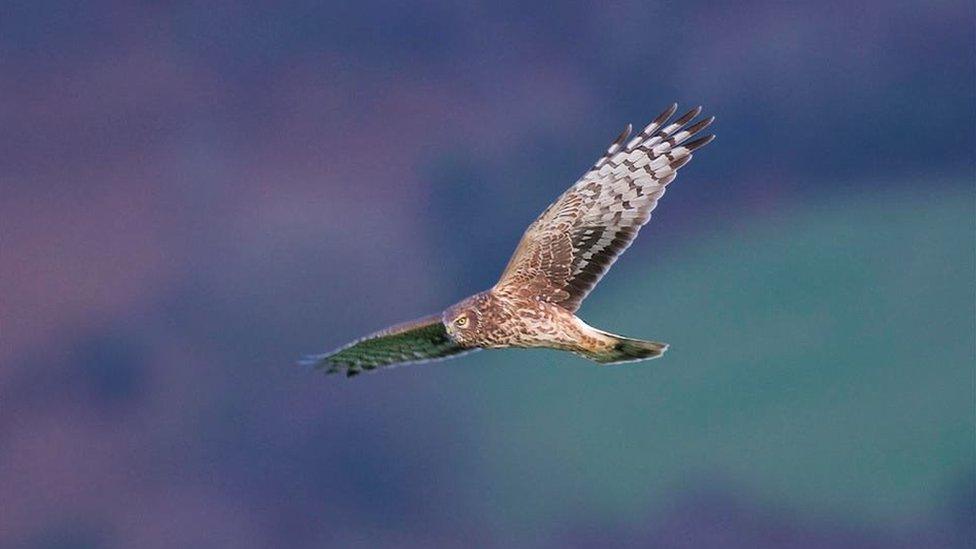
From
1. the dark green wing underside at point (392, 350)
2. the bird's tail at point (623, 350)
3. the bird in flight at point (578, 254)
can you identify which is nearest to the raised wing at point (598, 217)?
the bird in flight at point (578, 254)

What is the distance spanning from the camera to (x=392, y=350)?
1942 cm

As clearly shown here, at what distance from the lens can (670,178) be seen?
59.0ft

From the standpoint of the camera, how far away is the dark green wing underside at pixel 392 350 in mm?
18731

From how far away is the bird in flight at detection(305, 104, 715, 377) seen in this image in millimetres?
17516

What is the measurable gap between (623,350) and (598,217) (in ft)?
5.28

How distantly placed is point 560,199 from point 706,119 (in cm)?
207

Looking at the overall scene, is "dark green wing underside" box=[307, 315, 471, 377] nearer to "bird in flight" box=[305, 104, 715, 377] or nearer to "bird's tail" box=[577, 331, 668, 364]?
"bird in flight" box=[305, 104, 715, 377]

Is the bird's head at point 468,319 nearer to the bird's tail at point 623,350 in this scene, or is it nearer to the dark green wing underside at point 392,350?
the dark green wing underside at point 392,350

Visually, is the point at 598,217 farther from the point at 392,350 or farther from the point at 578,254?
the point at 392,350

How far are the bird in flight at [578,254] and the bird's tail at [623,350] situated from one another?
0.04ft

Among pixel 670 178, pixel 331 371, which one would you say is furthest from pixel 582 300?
pixel 331 371

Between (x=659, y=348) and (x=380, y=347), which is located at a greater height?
(x=380, y=347)

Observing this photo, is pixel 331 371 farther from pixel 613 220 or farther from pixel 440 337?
pixel 613 220

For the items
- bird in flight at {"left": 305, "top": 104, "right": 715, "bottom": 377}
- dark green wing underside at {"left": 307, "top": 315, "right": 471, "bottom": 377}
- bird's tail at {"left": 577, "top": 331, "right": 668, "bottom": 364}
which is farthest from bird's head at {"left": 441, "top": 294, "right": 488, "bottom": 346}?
bird's tail at {"left": 577, "top": 331, "right": 668, "bottom": 364}
